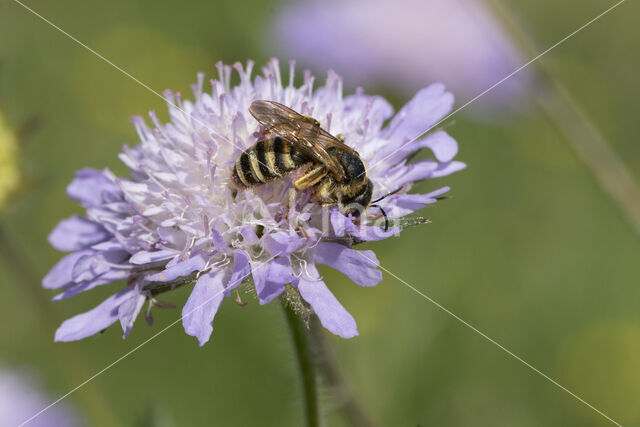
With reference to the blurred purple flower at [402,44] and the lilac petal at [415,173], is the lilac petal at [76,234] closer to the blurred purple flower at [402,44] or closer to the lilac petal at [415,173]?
the lilac petal at [415,173]

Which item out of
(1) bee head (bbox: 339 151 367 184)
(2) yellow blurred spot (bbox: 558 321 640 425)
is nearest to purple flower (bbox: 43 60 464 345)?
(1) bee head (bbox: 339 151 367 184)


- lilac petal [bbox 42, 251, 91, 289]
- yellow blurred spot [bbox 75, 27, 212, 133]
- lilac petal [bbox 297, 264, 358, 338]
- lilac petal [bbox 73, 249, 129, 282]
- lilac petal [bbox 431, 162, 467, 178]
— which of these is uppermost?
yellow blurred spot [bbox 75, 27, 212, 133]

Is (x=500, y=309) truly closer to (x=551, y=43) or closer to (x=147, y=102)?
(x=551, y=43)

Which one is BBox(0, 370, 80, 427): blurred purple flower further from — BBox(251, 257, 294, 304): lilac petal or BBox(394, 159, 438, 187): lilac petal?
BBox(394, 159, 438, 187): lilac petal

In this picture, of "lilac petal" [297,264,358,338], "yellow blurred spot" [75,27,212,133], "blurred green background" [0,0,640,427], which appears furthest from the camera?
"yellow blurred spot" [75,27,212,133]

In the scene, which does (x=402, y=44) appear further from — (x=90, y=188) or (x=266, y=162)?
(x=266, y=162)

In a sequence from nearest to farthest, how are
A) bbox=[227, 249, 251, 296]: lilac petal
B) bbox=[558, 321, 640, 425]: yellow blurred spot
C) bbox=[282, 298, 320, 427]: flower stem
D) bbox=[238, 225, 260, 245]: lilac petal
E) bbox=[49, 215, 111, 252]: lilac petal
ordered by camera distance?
1. bbox=[227, 249, 251, 296]: lilac petal
2. bbox=[238, 225, 260, 245]: lilac petal
3. bbox=[282, 298, 320, 427]: flower stem
4. bbox=[49, 215, 111, 252]: lilac petal
5. bbox=[558, 321, 640, 425]: yellow blurred spot
